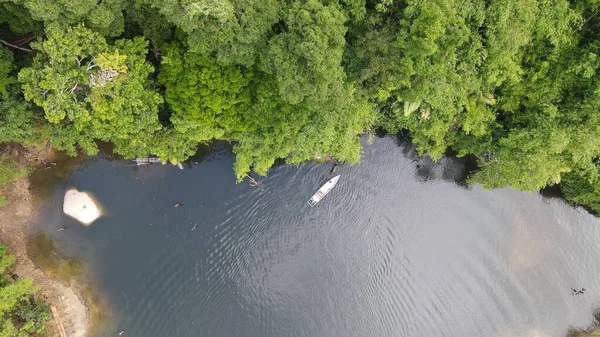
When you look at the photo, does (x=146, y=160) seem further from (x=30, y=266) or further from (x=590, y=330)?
(x=590, y=330)

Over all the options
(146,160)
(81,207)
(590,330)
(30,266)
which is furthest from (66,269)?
(590,330)

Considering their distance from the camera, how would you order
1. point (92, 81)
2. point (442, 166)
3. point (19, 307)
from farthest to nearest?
point (442, 166) → point (19, 307) → point (92, 81)

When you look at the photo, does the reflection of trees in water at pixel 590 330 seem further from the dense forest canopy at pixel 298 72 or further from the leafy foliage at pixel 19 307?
the leafy foliage at pixel 19 307

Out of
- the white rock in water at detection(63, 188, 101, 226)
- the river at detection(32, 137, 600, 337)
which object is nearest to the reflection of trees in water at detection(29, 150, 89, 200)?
the river at detection(32, 137, 600, 337)

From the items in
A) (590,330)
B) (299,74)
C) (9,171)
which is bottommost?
(590,330)

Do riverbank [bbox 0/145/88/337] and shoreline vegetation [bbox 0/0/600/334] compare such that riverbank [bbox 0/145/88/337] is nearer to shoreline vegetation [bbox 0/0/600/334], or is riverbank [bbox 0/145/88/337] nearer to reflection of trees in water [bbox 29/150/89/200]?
reflection of trees in water [bbox 29/150/89/200]

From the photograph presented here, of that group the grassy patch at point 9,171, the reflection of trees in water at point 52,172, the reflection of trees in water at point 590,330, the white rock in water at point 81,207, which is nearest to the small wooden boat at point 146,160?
the reflection of trees in water at point 52,172
